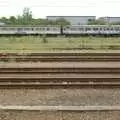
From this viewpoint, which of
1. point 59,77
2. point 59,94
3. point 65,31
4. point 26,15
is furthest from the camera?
point 26,15

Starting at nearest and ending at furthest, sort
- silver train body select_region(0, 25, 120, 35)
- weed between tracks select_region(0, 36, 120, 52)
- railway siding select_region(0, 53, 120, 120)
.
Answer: railway siding select_region(0, 53, 120, 120) → weed between tracks select_region(0, 36, 120, 52) → silver train body select_region(0, 25, 120, 35)

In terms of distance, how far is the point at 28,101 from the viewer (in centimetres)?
1049

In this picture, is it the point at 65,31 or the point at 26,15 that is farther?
the point at 26,15

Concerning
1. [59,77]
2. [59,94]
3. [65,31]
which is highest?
[65,31]

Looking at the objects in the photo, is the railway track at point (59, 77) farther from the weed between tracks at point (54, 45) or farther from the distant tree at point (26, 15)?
the distant tree at point (26, 15)

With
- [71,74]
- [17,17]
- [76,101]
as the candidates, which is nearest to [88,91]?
[76,101]

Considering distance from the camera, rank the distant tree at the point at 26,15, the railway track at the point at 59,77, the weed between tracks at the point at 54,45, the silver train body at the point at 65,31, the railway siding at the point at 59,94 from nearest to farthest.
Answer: the railway siding at the point at 59,94 → the railway track at the point at 59,77 → the weed between tracks at the point at 54,45 → the silver train body at the point at 65,31 → the distant tree at the point at 26,15

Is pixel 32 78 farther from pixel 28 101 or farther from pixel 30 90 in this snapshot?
pixel 28 101

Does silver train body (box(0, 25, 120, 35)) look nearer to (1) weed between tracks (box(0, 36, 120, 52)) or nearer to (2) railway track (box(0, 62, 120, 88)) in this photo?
(1) weed between tracks (box(0, 36, 120, 52))

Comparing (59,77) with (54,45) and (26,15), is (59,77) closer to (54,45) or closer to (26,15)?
(54,45)

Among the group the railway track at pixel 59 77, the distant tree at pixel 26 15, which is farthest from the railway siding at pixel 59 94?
the distant tree at pixel 26 15

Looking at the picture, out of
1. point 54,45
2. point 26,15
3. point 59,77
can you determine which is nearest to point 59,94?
point 59,77

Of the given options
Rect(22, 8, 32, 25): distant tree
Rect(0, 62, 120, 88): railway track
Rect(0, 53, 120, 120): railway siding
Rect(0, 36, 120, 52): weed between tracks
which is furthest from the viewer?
Rect(22, 8, 32, 25): distant tree

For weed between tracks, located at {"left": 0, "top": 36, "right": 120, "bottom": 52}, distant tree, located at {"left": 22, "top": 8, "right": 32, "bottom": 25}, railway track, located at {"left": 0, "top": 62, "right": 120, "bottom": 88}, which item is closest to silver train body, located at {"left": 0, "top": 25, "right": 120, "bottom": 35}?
weed between tracks, located at {"left": 0, "top": 36, "right": 120, "bottom": 52}
